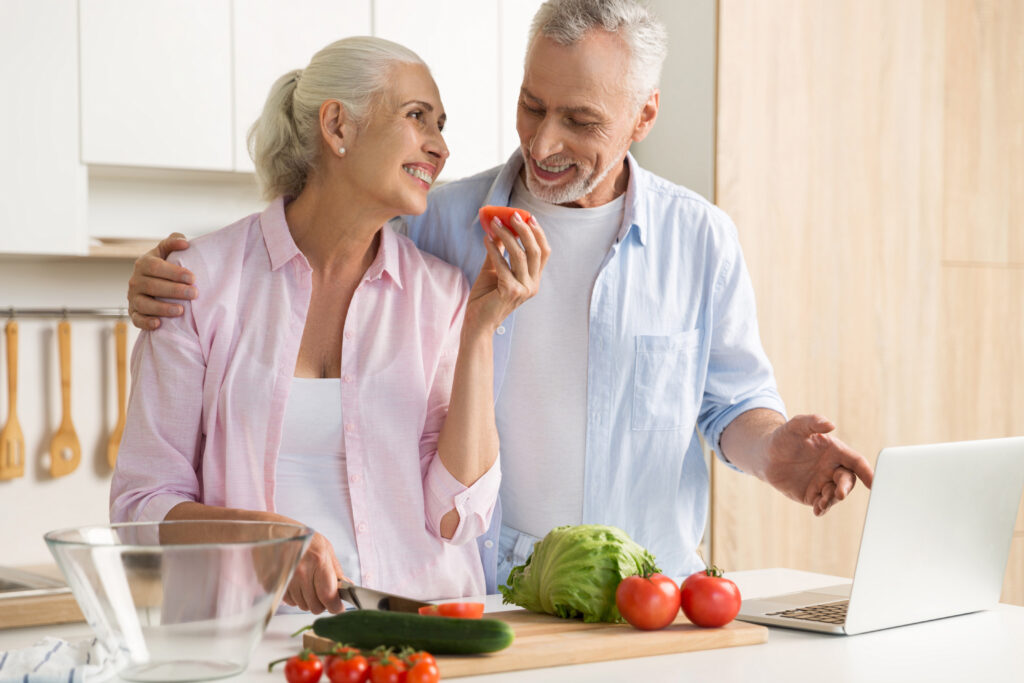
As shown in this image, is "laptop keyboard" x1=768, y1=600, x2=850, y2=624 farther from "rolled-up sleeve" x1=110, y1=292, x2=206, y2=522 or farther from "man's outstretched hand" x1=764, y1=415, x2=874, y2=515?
"rolled-up sleeve" x1=110, y1=292, x2=206, y2=522

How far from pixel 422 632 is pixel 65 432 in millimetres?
2125

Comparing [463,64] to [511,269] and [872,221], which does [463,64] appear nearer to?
[872,221]

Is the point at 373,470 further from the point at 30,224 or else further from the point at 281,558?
the point at 30,224

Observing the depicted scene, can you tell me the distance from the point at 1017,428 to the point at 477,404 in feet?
8.69

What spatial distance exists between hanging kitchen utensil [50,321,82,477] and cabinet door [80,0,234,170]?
1.73 feet

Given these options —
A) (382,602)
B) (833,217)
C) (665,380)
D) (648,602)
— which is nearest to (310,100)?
(665,380)

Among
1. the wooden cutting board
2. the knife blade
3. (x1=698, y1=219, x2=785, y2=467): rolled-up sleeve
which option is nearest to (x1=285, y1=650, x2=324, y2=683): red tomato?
the wooden cutting board

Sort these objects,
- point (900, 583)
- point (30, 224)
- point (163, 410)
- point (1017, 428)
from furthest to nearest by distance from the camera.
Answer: point (1017, 428)
point (30, 224)
point (163, 410)
point (900, 583)

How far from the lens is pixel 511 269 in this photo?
69.2 inches

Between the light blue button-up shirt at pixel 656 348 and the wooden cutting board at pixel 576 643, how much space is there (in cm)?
60

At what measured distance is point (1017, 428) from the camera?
3.79 m

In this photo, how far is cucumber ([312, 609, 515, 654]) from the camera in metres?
1.23

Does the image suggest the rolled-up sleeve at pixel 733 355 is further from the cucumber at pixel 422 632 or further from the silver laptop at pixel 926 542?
the cucumber at pixel 422 632

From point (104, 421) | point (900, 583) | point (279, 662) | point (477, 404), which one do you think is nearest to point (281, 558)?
point (279, 662)
